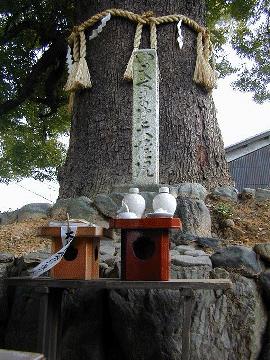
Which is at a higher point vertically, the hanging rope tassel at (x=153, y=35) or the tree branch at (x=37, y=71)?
the tree branch at (x=37, y=71)

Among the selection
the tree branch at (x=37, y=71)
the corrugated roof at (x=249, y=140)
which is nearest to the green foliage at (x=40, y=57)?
Result: the tree branch at (x=37, y=71)

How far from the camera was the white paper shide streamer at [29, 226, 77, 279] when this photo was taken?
2.96 meters

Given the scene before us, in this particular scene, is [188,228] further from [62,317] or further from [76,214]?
[62,317]

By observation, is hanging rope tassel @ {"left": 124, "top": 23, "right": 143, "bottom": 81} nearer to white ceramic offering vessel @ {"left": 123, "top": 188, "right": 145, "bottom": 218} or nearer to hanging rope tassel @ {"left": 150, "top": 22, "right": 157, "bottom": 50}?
hanging rope tassel @ {"left": 150, "top": 22, "right": 157, "bottom": 50}

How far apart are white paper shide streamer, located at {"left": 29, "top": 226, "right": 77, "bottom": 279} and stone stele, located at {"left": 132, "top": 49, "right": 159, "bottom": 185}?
120 cm

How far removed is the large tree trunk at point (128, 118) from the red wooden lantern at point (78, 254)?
7.24ft

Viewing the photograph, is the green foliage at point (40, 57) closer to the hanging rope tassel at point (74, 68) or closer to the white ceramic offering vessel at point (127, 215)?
the hanging rope tassel at point (74, 68)

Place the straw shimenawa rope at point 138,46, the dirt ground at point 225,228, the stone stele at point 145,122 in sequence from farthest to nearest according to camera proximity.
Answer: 1. the straw shimenawa rope at point 138,46
2. the dirt ground at point 225,228
3. the stone stele at point 145,122

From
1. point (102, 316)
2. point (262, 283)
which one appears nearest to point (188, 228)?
point (262, 283)

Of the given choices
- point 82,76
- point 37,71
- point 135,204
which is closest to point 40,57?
point 37,71

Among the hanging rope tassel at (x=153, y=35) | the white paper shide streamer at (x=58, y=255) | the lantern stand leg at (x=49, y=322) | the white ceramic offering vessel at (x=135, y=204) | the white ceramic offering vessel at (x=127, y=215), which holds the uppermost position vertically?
the hanging rope tassel at (x=153, y=35)

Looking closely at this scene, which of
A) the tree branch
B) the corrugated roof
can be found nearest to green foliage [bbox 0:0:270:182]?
the tree branch

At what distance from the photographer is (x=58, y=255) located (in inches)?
116

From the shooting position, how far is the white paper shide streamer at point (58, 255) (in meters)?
2.96
